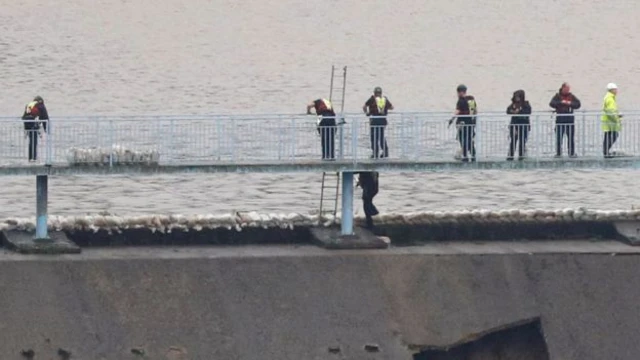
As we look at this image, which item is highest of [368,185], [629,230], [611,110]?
[611,110]

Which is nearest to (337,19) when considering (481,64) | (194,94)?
(481,64)

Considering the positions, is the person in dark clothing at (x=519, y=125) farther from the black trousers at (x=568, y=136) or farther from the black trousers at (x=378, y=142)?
the black trousers at (x=378, y=142)

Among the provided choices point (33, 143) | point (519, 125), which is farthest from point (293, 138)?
point (33, 143)

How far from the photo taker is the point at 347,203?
32469 millimetres

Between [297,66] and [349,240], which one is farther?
[297,66]

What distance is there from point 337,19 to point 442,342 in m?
59.1

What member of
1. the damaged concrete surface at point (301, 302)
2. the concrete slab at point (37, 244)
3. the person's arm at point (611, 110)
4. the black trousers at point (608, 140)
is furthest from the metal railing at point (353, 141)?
the damaged concrete surface at point (301, 302)

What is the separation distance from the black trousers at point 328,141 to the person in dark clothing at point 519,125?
2.46m

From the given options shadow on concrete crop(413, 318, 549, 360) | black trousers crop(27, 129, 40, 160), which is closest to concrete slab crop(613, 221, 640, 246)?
shadow on concrete crop(413, 318, 549, 360)

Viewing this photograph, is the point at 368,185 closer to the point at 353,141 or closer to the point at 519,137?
the point at 353,141

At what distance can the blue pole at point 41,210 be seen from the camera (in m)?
31.6

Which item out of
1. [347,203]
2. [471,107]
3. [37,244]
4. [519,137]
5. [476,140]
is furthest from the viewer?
[471,107]

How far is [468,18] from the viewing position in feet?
302

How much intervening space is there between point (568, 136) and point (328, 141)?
356 cm
